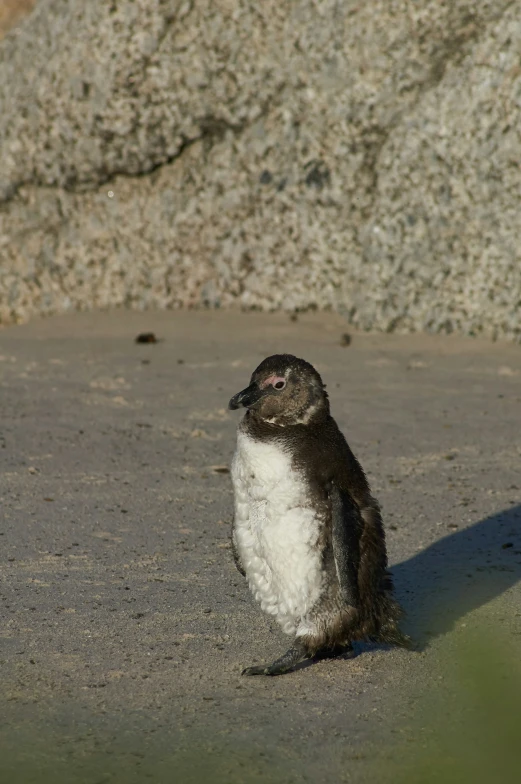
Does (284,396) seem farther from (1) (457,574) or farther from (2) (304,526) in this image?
(1) (457,574)

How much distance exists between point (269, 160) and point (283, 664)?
20.8 feet

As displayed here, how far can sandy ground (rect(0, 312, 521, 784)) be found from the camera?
3.27 m

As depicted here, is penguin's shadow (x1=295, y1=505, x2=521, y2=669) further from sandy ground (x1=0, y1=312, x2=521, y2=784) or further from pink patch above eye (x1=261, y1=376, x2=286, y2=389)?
pink patch above eye (x1=261, y1=376, x2=286, y2=389)

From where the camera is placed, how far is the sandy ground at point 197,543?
10.7ft

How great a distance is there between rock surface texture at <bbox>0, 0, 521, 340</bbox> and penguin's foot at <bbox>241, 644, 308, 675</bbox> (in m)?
5.38

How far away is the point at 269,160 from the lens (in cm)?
945

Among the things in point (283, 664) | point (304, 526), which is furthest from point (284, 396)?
point (283, 664)

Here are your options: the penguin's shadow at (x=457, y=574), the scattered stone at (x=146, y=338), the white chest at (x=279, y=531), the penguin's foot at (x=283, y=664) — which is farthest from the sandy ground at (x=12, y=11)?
the penguin's foot at (x=283, y=664)

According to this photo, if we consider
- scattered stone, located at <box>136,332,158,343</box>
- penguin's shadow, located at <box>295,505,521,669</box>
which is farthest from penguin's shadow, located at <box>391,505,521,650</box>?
scattered stone, located at <box>136,332,158,343</box>

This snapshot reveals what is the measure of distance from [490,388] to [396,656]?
408 centimetres

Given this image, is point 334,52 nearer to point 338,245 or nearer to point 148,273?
point 338,245

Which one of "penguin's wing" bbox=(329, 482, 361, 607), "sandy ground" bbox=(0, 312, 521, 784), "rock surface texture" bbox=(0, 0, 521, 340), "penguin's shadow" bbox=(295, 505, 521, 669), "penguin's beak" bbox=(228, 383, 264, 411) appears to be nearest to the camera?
"sandy ground" bbox=(0, 312, 521, 784)

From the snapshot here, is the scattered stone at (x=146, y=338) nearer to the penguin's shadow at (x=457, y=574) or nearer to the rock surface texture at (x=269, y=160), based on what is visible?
the rock surface texture at (x=269, y=160)

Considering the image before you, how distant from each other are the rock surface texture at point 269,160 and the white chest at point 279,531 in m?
5.30
